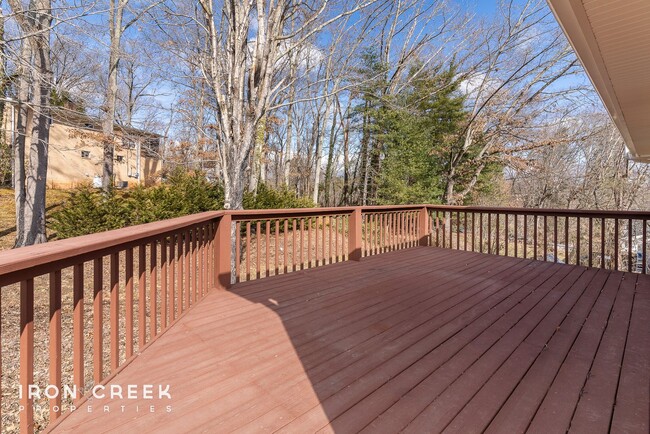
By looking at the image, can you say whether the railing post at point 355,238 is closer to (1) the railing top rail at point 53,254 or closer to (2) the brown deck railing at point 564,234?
(2) the brown deck railing at point 564,234

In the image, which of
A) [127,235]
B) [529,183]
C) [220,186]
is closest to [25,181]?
[220,186]

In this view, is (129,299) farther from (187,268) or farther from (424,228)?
(424,228)

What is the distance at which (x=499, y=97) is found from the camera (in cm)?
1043

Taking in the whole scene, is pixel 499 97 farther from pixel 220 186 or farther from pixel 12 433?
pixel 12 433

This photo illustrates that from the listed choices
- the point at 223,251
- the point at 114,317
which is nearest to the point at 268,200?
the point at 223,251

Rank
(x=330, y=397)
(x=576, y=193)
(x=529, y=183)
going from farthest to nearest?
(x=529, y=183)
(x=576, y=193)
(x=330, y=397)

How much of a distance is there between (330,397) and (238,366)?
609 mm

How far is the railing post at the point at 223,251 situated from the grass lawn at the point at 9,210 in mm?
6796

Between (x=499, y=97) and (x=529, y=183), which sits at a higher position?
(x=499, y=97)

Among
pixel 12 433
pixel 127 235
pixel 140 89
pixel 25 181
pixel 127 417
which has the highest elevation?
pixel 140 89

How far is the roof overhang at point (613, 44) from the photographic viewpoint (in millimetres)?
2053

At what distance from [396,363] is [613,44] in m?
2.91

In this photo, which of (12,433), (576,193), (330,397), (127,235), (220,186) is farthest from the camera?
(576,193)

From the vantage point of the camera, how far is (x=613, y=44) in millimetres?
2465
